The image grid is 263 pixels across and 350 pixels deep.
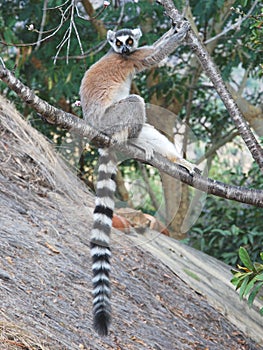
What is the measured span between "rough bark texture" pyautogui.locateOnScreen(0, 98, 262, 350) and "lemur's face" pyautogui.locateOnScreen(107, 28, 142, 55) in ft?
5.18

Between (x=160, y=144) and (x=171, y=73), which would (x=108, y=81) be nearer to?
(x=160, y=144)

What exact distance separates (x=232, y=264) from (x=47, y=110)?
5.57m

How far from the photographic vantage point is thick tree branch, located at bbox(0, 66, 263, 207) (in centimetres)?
298

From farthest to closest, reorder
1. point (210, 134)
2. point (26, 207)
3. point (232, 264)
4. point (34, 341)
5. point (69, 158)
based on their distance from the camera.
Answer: point (210, 134)
point (232, 264)
point (69, 158)
point (26, 207)
point (34, 341)

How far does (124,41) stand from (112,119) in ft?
2.87

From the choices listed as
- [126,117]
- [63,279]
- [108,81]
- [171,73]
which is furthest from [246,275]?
[171,73]

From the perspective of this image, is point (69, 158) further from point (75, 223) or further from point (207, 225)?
point (207, 225)

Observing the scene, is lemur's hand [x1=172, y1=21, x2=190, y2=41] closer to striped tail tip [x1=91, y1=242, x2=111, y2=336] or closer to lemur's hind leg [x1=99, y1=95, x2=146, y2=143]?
lemur's hind leg [x1=99, y1=95, x2=146, y2=143]

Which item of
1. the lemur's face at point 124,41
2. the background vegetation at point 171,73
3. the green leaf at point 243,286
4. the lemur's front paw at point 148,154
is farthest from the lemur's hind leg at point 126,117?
the background vegetation at point 171,73

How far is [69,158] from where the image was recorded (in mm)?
7164

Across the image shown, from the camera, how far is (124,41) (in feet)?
17.0

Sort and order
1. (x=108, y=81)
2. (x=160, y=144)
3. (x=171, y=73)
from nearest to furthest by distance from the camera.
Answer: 1. (x=160, y=144)
2. (x=108, y=81)
3. (x=171, y=73)

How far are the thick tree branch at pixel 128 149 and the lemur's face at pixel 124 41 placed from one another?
55.8 inches

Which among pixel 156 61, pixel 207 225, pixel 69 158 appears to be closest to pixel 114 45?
pixel 156 61
